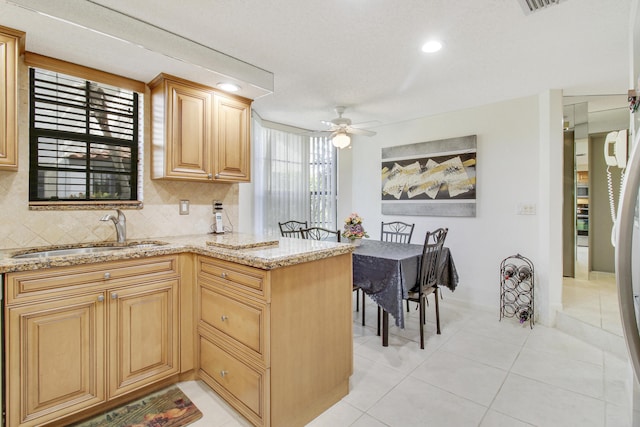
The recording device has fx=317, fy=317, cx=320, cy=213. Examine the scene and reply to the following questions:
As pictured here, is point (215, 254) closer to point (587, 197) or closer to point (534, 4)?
point (534, 4)

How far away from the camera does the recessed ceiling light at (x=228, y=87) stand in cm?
261

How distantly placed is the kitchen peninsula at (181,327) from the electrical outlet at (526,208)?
97.4 inches

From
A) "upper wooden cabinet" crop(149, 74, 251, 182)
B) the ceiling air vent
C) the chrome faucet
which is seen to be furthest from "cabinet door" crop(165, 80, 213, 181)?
the ceiling air vent

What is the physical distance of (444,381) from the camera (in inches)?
87.1

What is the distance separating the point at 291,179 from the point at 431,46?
283cm

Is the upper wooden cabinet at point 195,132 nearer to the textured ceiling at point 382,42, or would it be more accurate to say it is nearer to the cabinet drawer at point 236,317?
the textured ceiling at point 382,42

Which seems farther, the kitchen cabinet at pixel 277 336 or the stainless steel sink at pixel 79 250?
the stainless steel sink at pixel 79 250

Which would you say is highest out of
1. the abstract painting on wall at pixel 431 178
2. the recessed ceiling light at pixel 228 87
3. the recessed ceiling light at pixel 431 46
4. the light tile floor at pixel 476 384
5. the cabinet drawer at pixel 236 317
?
the recessed ceiling light at pixel 431 46

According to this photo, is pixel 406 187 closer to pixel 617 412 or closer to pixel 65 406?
pixel 617 412

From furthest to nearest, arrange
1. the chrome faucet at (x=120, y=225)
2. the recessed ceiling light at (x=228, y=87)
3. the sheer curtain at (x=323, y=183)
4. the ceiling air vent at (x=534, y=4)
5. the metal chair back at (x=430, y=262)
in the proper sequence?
the sheer curtain at (x=323, y=183) < the metal chair back at (x=430, y=262) < the recessed ceiling light at (x=228, y=87) < the chrome faucet at (x=120, y=225) < the ceiling air vent at (x=534, y=4)

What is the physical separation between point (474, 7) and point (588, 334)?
2898 mm

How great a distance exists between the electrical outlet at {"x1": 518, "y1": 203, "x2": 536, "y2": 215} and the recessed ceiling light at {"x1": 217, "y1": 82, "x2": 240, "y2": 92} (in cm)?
316

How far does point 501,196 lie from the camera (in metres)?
3.60

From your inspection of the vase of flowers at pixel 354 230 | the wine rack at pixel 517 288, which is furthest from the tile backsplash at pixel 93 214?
the wine rack at pixel 517 288
